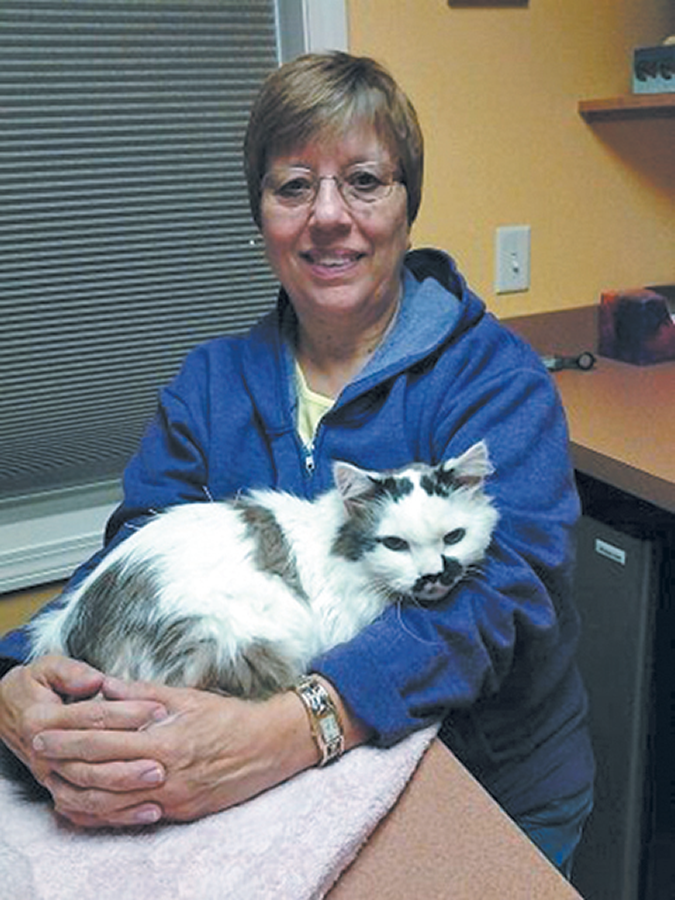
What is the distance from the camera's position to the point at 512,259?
2.06 metres

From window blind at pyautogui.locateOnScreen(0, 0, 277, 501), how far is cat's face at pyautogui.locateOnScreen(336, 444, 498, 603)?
951mm

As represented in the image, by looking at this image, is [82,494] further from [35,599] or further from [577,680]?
[577,680]

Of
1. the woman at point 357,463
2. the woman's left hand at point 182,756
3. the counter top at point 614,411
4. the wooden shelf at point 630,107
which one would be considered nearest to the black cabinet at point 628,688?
the counter top at point 614,411

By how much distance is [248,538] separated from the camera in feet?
3.49

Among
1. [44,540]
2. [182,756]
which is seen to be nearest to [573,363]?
[44,540]

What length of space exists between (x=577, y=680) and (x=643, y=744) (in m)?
0.45

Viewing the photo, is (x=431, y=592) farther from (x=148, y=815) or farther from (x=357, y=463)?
(x=148, y=815)

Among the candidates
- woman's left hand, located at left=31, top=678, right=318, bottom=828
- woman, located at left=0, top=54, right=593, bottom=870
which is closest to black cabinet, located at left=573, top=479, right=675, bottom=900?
woman, located at left=0, top=54, right=593, bottom=870

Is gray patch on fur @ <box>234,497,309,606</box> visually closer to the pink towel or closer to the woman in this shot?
the woman

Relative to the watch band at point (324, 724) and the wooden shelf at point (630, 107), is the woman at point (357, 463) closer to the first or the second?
the watch band at point (324, 724)

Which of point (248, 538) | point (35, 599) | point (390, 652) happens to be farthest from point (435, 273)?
point (35, 599)

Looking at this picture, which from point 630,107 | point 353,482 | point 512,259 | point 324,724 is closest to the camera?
point 324,724

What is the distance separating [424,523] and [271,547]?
192mm

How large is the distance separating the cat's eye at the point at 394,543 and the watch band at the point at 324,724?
0.19 metres
